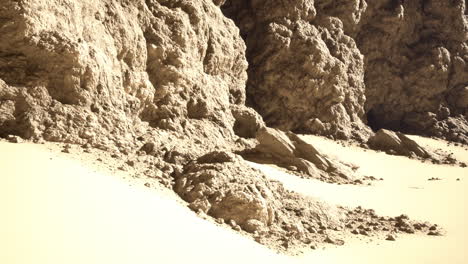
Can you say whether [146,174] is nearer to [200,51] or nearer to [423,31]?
[200,51]

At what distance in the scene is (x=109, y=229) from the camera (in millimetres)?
3512

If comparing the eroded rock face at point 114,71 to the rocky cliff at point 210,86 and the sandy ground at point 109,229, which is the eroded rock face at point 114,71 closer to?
the rocky cliff at point 210,86

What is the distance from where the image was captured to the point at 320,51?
17.3 m

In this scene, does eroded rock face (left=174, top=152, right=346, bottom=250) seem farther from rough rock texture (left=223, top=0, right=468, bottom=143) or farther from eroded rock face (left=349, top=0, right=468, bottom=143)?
eroded rock face (left=349, top=0, right=468, bottom=143)

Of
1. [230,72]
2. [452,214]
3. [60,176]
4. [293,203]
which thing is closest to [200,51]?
[230,72]

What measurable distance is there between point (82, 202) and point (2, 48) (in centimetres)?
265

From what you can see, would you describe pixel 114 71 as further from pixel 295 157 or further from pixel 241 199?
pixel 295 157

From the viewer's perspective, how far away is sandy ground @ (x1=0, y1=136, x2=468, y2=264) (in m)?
3.10

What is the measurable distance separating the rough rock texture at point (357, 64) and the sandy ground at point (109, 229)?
35.9 ft

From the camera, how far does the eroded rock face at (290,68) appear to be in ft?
55.7

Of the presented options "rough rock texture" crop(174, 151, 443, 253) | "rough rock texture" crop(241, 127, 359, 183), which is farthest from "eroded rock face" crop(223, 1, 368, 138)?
"rough rock texture" crop(174, 151, 443, 253)

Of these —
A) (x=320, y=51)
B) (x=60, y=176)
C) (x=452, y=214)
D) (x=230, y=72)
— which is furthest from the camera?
(x=320, y=51)

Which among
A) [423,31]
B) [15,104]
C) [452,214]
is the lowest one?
[452,214]

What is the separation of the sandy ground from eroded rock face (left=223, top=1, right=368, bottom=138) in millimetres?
A: 10805
